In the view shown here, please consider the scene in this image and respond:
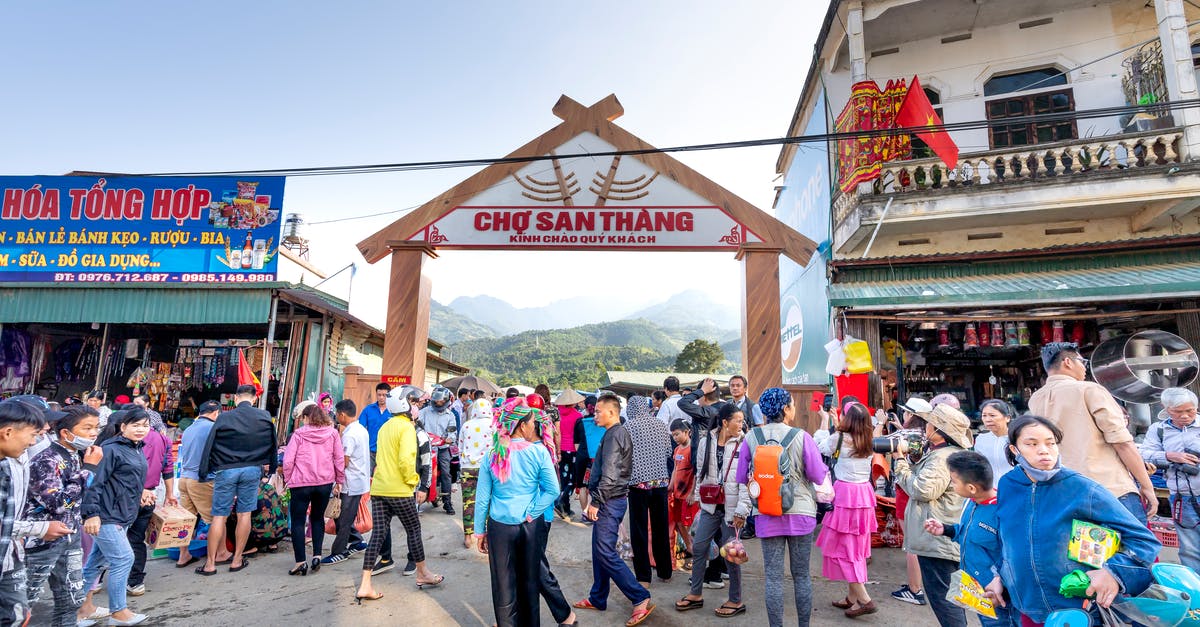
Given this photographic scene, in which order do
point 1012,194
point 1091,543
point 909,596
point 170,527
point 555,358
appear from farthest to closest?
point 555,358
point 1012,194
point 170,527
point 909,596
point 1091,543

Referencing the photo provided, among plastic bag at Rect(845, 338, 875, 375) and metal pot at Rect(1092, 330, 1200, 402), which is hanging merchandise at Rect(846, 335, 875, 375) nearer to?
plastic bag at Rect(845, 338, 875, 375)

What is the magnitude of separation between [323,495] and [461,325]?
11678 cm

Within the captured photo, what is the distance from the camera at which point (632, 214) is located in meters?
9.55

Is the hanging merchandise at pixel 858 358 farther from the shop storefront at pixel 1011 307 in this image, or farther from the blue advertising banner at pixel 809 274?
the blue advertising banner at pixel 809 274

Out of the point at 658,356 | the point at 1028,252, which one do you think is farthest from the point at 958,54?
the point at 658,356

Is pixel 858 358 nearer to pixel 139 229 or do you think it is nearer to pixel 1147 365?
pixel 1147 365

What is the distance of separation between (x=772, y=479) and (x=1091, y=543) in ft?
6.52

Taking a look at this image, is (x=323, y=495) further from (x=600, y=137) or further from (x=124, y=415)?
(x=600, y=137)

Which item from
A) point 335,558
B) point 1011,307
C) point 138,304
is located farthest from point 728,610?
point 138,304

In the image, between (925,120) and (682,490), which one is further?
(925,120)

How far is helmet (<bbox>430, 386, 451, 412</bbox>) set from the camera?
8266 mm

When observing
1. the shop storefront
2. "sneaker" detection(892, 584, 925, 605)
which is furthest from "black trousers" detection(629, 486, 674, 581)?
the shop storefront

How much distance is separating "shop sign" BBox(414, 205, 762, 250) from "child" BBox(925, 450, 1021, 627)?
6761 mm

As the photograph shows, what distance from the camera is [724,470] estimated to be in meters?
4.84
